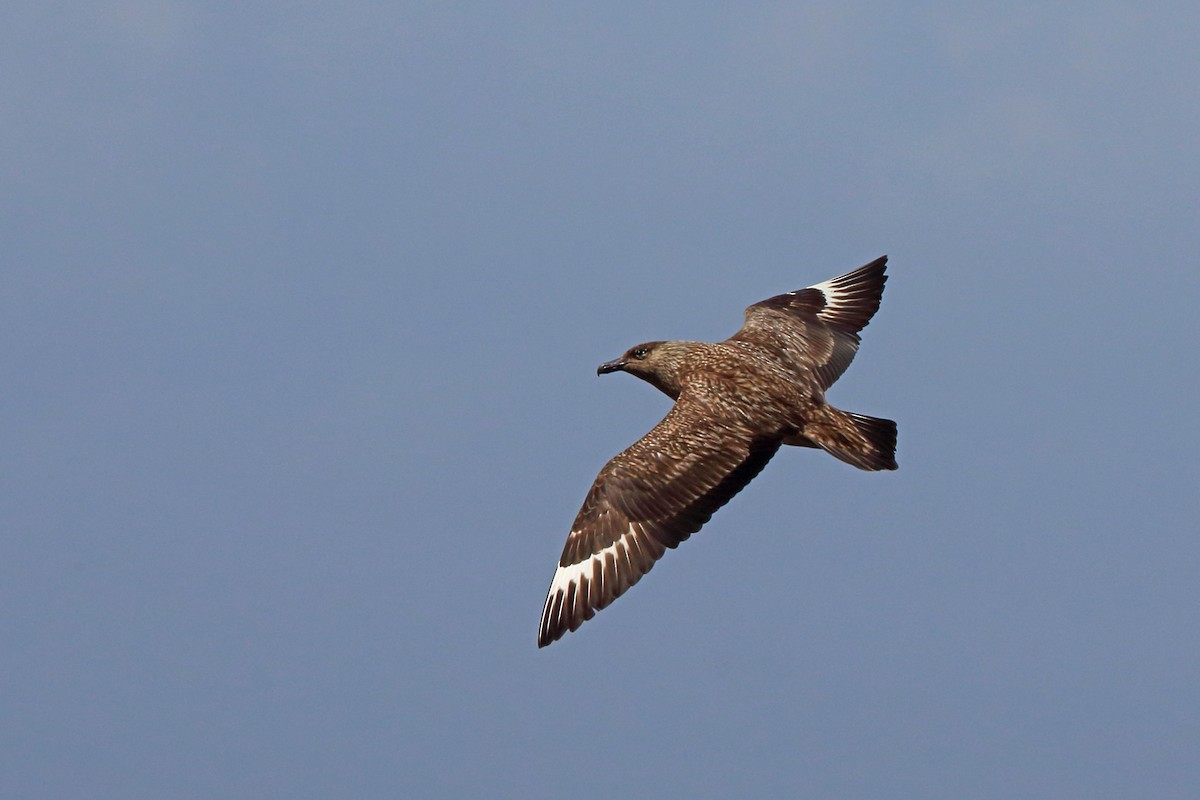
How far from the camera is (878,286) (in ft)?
55.2

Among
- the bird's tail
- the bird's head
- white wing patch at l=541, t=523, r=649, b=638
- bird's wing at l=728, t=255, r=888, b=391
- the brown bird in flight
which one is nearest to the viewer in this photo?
white wing patch at l=541, t=523, r=649, b=638

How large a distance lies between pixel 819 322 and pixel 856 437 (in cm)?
317

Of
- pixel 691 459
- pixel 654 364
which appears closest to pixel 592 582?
pixel 691 459

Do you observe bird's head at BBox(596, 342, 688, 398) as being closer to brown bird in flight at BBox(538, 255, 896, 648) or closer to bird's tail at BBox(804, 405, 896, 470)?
brown bird in flight at BBox(538, 255, 896, 648)

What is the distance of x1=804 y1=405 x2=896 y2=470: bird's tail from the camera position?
1293 cm

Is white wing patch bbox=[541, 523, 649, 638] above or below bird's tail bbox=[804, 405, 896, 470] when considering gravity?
below

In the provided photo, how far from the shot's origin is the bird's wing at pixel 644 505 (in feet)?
41.3

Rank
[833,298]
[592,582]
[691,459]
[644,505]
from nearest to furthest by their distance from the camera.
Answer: [592,582] < [644,505] < [691,459] < [833,298]

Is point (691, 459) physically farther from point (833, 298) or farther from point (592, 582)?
point (833, 298)

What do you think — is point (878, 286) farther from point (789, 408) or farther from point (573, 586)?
Answer: point (573, 586)

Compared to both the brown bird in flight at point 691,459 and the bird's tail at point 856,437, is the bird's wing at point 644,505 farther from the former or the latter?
the bird's tail at point 856,437

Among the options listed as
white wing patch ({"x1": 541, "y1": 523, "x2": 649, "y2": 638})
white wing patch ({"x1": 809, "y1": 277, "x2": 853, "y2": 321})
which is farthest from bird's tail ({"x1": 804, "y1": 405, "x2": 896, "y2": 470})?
white wing patch ({"x1": 809, "y1": 277, "x2": 853, "y2": 321})

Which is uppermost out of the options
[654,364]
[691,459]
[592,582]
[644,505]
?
[654,364]

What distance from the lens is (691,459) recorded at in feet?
42.5
